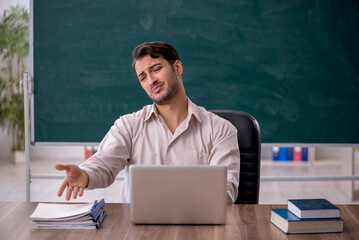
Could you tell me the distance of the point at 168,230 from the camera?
131 cm

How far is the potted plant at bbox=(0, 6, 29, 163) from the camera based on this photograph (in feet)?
17.8

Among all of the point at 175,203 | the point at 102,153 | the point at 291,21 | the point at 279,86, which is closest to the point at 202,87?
the point at 279,86

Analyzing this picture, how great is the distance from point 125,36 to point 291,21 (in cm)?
119

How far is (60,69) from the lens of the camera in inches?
125

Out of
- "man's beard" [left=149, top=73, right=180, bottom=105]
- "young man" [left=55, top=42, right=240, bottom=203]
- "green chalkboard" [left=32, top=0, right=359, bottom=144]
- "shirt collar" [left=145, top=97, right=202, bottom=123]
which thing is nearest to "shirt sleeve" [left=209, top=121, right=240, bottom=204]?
"young man" [left=55, top=42, right=240, bottom=203]

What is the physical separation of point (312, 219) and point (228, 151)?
0.63 m

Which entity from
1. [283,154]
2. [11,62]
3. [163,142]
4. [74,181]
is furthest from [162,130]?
[11,62]

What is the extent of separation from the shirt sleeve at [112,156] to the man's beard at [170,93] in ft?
0.58

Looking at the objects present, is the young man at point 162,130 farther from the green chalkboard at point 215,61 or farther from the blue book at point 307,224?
the green chalkboard at point 215,61

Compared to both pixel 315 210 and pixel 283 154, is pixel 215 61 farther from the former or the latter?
pixel 283 154

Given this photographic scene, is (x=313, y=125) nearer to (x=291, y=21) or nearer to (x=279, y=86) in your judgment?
(x=279, y=86)

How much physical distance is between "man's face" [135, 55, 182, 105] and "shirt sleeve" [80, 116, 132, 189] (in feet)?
0.61

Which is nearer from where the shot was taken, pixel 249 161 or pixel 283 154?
pixel 249 161

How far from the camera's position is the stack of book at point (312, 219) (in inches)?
51.3
